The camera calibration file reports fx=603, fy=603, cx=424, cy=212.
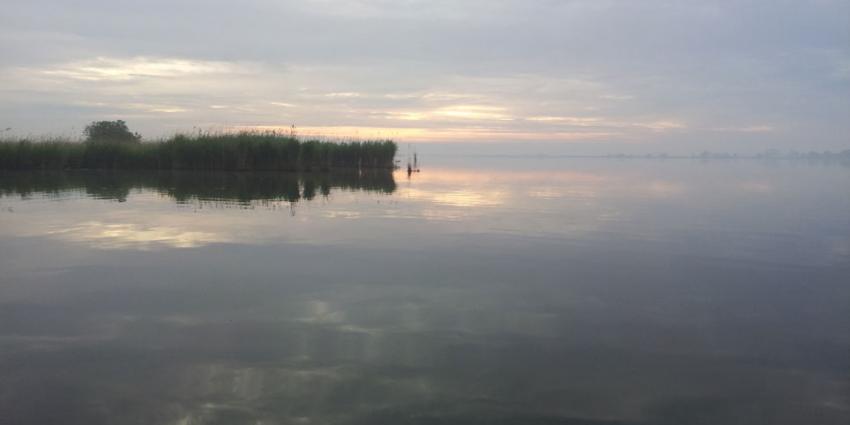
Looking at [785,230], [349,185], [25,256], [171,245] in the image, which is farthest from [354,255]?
[349,185]

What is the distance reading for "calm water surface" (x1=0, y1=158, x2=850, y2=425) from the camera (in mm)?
4320

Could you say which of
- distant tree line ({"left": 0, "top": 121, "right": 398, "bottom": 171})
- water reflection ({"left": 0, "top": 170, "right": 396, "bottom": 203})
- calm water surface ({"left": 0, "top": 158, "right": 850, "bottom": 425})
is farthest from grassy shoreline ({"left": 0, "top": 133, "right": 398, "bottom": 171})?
calm water surface ({"left": 0, "top": 158, "right": 850, "bottom": 425})

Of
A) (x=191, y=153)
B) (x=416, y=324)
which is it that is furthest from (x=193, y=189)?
(x=416, y=324)

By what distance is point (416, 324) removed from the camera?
6023 mm

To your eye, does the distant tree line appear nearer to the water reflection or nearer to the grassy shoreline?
the grassy shoreline

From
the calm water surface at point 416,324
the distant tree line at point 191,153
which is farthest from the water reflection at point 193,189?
the distant tree line at point 191,153

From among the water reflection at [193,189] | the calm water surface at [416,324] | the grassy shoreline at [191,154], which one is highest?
the grassy shoreline at [191,154]

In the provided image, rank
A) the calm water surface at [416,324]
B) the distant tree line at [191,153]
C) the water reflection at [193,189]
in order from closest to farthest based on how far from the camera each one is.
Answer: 1. the calm water surface at [416,324]
2. the water reflection at [193,189]
3. the distant tree line at [191,153]

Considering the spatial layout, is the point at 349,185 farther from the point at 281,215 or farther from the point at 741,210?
the point at 741,210

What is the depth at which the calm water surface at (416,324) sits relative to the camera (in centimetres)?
432

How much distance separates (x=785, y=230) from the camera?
13.3 metres

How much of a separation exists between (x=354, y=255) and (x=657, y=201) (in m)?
13.7

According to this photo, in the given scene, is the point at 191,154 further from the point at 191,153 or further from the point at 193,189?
the point at 193,189

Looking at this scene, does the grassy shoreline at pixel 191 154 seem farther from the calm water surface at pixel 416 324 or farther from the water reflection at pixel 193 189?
the calm water surface at pixel 416 324
